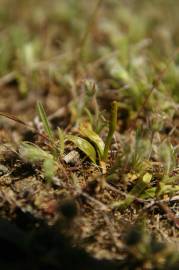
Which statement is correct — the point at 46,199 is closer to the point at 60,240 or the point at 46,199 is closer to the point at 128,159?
the point at 60,240

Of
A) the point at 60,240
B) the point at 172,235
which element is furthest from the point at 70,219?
the point at 172,235

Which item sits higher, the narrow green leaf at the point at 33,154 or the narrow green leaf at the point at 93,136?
the narrow green leaf at the point at 33,154

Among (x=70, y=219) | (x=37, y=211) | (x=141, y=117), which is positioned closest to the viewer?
(x=70, y=219)

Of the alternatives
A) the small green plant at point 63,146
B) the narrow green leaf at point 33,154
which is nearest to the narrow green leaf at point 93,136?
the small green plant at point 63,146

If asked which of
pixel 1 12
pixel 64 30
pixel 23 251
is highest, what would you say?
pixel 1 12

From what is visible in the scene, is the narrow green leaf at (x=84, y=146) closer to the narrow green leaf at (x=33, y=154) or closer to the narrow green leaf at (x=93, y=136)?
the narrow green leaf at (x=93, y=136)

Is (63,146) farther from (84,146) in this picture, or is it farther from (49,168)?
(49,168)
